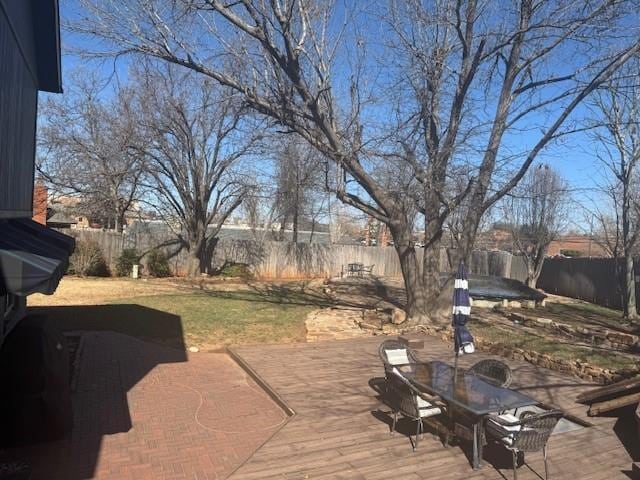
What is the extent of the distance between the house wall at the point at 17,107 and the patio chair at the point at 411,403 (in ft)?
17.1

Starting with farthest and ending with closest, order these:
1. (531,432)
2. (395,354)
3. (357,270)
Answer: (357,270), (395,354), (531,432)

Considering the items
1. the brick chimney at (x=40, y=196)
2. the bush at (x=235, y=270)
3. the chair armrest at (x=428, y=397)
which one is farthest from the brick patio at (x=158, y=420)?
the brick chimney at (x=40, y=196)

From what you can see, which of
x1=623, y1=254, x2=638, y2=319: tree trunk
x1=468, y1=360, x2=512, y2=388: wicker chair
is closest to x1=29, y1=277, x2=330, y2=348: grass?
x1=468, y1=360, x2=512, y2=388: wicker chair

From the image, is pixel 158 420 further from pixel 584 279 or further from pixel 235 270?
pixel 584 279

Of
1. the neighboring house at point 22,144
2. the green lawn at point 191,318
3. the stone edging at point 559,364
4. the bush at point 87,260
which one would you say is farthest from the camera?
the bush at point 87,260

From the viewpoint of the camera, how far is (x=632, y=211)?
20500 mm

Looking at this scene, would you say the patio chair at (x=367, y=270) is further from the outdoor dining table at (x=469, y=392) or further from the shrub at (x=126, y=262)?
the outdoor dining table at (x=469, y=392)

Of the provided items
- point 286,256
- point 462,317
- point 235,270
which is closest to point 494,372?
point 462,317

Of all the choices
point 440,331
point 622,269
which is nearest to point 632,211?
point 622,269

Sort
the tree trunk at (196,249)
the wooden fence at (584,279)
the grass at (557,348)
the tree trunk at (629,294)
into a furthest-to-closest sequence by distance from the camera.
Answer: the tree trunk at (196,249) → the wooden fence at (584,279) → the tree trunk at (629,294) → the grass at (557,348)

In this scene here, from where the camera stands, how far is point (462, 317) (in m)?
6.75

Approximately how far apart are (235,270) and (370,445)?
2082 centimetres

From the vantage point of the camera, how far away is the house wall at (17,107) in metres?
5.98

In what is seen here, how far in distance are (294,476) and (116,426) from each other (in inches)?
94.5
